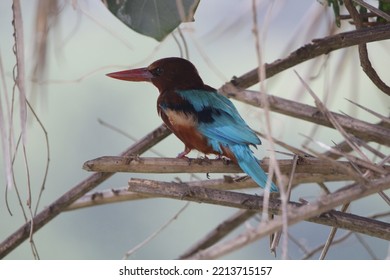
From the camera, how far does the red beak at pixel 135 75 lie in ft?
6.28

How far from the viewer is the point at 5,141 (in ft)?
3.67

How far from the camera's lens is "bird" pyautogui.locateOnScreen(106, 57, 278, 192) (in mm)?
1736

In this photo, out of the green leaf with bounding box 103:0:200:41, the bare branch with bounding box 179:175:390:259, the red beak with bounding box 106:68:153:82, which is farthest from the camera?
the red beak with bounding box 106:68:153:82

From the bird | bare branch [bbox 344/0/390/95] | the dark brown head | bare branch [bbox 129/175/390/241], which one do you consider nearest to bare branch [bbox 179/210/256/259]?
the bird

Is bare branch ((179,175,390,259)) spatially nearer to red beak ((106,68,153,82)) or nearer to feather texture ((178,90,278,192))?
feather texture ((178,90,278,192))

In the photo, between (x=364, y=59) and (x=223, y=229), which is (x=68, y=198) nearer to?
(x=223, y=229)

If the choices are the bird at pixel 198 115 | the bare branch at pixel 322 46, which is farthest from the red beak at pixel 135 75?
the bare branch at pixel 322 46

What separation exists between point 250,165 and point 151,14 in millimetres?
423

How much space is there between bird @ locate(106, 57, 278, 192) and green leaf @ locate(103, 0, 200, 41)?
38cm

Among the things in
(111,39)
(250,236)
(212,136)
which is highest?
(111,39)

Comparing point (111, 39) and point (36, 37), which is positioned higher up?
point (111, 39)
